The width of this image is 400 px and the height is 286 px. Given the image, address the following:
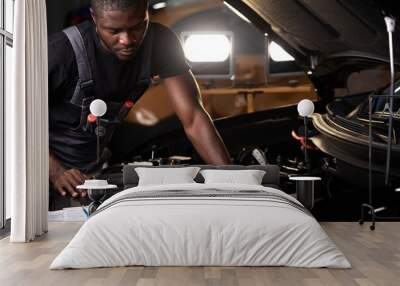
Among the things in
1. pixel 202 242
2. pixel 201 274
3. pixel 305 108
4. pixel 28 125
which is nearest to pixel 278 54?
pixel 305 108

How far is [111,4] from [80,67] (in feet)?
2.78

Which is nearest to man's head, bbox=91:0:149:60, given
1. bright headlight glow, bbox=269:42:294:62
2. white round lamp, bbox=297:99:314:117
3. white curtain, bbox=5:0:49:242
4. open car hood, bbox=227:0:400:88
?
white curtain, bbox=5:0:49:242

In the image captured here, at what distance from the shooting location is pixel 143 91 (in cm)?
747

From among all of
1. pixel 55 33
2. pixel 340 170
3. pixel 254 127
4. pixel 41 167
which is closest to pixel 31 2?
pixel 55 33

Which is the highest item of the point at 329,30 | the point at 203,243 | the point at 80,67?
the point at 329,30

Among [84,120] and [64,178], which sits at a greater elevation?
[84,120]

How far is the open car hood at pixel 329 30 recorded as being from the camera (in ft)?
23.6

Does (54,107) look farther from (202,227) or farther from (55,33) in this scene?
(202,227)

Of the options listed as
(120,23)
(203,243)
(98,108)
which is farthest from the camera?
(120,23)

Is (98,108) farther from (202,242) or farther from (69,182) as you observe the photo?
(202,242)

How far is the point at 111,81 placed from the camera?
745 centimetres

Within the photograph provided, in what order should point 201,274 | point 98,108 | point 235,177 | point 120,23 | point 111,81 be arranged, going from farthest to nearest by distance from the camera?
point 111,81 → point 120,23 → point 98,108 → point 235,177 → point 201,274

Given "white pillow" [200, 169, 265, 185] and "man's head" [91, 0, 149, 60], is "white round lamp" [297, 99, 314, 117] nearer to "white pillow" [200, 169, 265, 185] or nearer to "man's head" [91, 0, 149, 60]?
"white pillow" [200, 169, 265, 185]

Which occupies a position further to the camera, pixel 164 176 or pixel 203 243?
pixel 164 176
